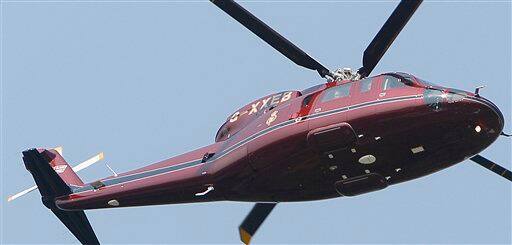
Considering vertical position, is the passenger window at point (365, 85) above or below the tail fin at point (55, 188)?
above

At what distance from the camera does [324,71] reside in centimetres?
3152

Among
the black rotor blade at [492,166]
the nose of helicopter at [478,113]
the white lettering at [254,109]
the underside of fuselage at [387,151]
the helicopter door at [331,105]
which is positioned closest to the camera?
the nose of helicopter at [478,113]

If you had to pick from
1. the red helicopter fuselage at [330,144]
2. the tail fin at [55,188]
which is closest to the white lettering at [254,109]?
the red helicopter fuselage at [330,144]

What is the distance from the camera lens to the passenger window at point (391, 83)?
28.6m

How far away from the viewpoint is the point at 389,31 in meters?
29.1

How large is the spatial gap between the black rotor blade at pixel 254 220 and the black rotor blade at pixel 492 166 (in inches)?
309

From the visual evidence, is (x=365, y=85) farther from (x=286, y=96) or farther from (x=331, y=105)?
(x=286, y=96)

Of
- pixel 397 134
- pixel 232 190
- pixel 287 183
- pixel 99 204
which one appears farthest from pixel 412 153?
pixel 99 204

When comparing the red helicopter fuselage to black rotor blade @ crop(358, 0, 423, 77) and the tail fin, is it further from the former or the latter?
the tail fin

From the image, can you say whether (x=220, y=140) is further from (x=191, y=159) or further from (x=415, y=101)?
(x=415, y=101)

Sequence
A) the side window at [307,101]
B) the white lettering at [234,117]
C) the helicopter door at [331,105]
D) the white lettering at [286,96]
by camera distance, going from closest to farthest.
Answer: the helicopter door at [331,105] → the side window at [307,101] → the white lettering at [286,96] → the white lettering at [234,117]

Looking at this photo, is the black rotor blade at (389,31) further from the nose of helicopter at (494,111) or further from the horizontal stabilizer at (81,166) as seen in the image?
the horizontal stabilizer at (81,166)

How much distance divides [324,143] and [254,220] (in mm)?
6495

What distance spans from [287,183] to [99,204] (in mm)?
8059
